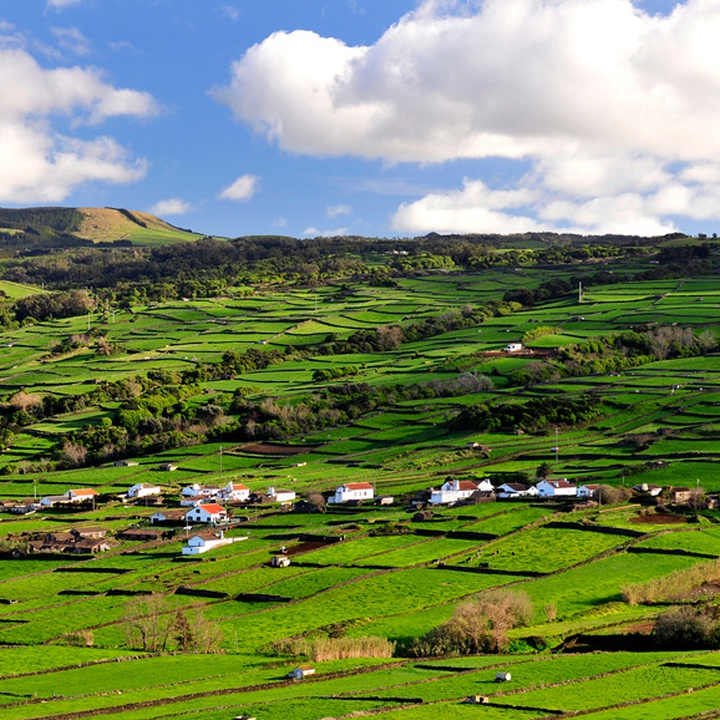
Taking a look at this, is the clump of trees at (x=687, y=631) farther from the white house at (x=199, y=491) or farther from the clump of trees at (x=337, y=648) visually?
the white house at (x=199, y=491)

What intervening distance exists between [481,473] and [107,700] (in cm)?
6593

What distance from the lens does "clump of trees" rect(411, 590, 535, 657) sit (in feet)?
180

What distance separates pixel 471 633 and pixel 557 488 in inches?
1703

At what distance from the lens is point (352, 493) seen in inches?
4031

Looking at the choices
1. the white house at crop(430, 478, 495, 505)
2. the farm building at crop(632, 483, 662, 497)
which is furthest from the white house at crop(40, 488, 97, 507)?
the farm building at crop(632, 483, 662, 497)

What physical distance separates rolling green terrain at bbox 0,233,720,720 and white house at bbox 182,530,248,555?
1.87m

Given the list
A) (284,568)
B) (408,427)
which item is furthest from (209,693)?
(408,427)

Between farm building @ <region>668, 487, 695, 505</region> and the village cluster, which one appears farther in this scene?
the village cluster

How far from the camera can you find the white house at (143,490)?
11386cm

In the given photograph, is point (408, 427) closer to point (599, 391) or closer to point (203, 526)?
point (599, 391)

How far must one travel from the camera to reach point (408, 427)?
136 m

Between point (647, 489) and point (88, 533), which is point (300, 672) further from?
point (647, 489)

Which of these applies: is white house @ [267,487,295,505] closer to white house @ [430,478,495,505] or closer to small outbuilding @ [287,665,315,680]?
white house @ [430,478,495,505]

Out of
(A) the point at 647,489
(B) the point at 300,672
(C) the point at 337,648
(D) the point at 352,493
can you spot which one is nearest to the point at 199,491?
(D) the point at 352,493
